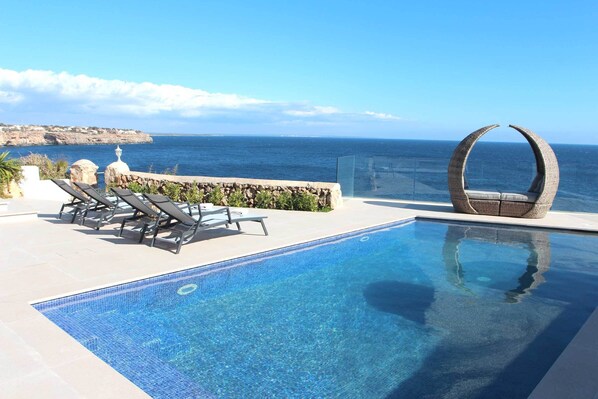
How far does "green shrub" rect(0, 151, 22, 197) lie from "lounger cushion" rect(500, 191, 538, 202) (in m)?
12.1

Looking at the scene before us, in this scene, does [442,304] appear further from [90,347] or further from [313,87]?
[313,87]

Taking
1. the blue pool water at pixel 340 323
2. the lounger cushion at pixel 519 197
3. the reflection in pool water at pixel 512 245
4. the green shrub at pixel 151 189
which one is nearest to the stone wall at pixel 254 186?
the green shrub at pixel 151 189

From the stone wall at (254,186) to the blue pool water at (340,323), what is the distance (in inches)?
139

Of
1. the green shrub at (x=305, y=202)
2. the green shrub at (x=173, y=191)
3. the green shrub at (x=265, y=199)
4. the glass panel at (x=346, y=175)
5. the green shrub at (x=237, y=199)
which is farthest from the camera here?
the glass panel at (x=346, y=175)

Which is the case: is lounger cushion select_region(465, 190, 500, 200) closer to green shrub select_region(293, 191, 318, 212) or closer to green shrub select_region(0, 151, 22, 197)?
green shrub select_region(293, 191, 318, 212)

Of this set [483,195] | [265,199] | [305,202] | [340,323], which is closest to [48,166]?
[265,199]

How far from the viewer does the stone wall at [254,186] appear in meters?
10.6

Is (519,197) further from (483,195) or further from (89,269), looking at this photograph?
(89,269)

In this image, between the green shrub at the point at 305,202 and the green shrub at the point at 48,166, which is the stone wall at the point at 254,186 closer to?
the green shrub at the point at 305,202

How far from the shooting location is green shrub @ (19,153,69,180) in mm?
12859

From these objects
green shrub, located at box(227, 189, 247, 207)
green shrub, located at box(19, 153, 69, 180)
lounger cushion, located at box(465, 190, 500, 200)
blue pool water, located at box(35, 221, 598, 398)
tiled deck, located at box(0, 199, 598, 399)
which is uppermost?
green shrub, located at box(19, 153, 69, 180)

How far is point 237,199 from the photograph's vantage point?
1094 cm

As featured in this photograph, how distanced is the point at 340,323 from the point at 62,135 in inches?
4304

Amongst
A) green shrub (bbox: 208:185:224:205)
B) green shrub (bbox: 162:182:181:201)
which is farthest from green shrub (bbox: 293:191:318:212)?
green shrub (bbox: 162:182:181:201)
